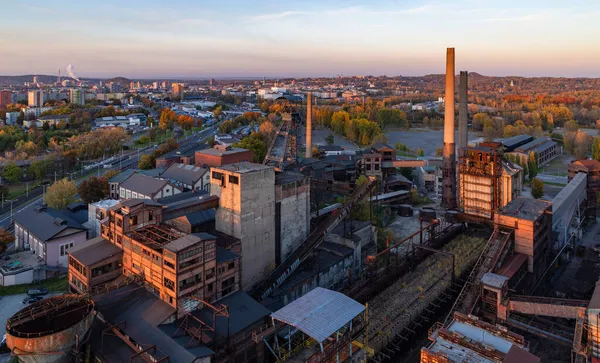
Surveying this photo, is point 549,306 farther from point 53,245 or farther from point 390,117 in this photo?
point 390,117

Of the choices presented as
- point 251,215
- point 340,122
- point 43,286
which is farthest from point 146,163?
point 340,122

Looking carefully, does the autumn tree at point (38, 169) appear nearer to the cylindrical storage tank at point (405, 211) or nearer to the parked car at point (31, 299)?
the parked car at point (31, 299)

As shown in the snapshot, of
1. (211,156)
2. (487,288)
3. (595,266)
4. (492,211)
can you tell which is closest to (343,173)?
(211,156)

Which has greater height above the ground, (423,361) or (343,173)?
(343,173)

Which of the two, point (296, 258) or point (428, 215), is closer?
point (296, 258)

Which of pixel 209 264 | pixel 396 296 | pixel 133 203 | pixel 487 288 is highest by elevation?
pixel 133 203

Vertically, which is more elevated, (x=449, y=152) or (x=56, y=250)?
(x=449, y=152)

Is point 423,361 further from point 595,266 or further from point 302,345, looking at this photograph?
point 595,266
